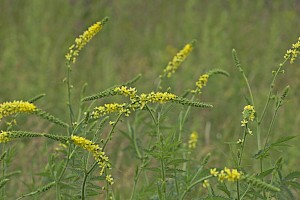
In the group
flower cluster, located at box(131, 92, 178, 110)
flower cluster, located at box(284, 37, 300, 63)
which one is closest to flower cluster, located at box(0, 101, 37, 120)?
flower cluster, located at box(131, 92, 178, 110)

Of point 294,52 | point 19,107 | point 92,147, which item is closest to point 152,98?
point 92,147

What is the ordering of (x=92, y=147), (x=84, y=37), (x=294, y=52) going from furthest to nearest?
(x=84, y=37) → (x=294, y=52) → (x=92, y=147)

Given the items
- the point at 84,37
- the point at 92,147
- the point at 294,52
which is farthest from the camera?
the point at 84,37

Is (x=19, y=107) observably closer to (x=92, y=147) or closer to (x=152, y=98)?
(x=92, y=147)

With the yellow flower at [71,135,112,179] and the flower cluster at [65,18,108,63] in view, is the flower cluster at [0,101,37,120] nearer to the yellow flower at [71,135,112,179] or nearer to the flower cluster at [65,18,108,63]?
the yellow flower at [71,135,112,179]

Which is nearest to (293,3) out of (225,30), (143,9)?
(225,30)

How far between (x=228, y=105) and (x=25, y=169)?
73.8 inches

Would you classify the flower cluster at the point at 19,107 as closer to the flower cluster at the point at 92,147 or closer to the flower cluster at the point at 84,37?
the flower cluster at the point at 92,147

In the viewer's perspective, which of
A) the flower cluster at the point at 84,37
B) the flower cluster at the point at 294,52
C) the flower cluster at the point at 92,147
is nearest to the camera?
the flower cluster at the point at 92,147

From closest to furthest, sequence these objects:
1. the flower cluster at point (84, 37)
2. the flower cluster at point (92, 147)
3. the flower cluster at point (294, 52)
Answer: the flower cluster at point (92, 147) → the flower cluster at point (294, 52) → the flower cluster at point (84, 37)

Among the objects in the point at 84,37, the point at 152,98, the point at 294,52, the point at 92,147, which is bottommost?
the point at 92,147

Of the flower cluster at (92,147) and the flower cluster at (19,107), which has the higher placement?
the flower cluster at (19,107)

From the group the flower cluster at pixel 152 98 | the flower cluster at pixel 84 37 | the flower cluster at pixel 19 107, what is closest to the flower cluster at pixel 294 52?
the flower cluster at pixel 152 98

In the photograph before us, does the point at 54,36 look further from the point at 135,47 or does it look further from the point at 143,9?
the point at 143,9
